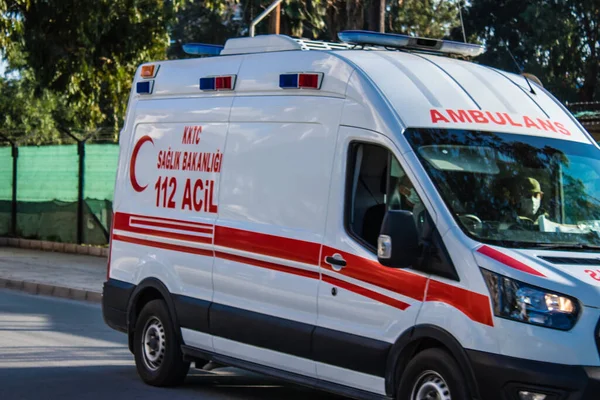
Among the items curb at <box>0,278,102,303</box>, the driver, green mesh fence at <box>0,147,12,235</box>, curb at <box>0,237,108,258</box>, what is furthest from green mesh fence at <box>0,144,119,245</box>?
the driver

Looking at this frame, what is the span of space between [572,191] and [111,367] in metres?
4.73

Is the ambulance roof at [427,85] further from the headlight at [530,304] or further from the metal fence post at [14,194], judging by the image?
the metal fence post at [14,194]

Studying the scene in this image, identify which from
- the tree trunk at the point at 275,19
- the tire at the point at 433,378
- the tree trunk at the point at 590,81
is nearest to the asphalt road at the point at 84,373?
the tire at the point at 433,378

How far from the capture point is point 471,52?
8430 millimetres

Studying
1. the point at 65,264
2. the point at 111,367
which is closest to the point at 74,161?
the point at 65,264

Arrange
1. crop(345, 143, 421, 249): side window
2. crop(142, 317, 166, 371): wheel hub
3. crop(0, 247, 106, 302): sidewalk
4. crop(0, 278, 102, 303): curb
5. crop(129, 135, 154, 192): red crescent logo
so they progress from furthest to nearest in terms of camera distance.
→ crop(0, 247, 106, 302): sidewalk < crop(0, 278, 102, 303): curb < crop(129, 135, 154, 192): red crescent logo < crop(142, 317, 166, 371): wheel hub < crop(345, 143, 421, 249): side window

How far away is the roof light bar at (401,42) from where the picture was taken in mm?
7859

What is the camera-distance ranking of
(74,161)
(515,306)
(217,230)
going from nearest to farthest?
(515,306) → (217,230) → (74,161)

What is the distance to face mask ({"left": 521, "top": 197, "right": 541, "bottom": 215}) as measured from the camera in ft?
21.8

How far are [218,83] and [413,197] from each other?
246 centimetres

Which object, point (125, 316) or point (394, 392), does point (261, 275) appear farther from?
point (125, 316)

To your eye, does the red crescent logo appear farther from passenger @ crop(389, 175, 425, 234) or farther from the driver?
the driver

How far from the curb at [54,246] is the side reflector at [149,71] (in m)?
12.8

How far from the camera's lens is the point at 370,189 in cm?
712
